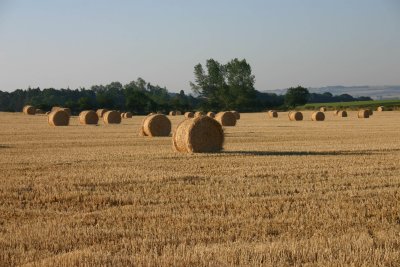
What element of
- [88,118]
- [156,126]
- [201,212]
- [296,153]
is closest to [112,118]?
[88,118]

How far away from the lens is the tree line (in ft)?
253

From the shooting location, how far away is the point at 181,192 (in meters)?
9.58

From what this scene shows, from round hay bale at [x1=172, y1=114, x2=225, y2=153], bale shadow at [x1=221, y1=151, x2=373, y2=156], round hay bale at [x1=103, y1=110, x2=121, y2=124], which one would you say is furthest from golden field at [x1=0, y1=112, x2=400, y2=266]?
round hay bale at [x1=103, y1=110, x2=121, y2=124]

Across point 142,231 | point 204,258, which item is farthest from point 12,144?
point 204,258

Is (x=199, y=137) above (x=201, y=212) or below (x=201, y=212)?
above

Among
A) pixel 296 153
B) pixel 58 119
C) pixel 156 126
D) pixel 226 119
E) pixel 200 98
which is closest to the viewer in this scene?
pixel 296 153

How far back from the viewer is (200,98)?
4419 inches

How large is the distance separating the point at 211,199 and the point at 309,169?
13.7ft

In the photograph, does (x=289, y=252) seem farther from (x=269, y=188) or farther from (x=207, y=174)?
(x=207, y=174)

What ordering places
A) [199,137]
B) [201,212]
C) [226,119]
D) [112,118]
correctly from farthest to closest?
[112,118]
[226,119]
[199,137]
[201,212]

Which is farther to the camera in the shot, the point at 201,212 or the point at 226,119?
the point at 226,119

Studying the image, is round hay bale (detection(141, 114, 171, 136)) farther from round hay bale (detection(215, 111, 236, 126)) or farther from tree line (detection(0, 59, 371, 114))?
tree line (detection(0, 59, 371, 114))

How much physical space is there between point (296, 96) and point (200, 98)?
86.2 ft

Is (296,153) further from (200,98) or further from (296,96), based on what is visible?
(200,98)
